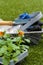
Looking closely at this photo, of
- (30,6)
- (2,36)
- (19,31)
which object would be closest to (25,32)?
(19,31)

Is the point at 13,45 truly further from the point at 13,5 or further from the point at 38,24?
the point at 13,5

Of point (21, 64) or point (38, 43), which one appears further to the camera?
point (38, 43)

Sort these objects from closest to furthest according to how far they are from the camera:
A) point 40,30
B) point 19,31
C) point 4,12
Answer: point 19,31
point 40,30
point 4,12

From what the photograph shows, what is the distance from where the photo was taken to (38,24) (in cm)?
358

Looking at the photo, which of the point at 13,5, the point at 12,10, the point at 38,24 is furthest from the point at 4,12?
the point at 38,24

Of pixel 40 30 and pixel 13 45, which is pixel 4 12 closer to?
pixel 40 30

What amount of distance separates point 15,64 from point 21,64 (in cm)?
20

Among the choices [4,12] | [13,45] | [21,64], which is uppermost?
[4,12]

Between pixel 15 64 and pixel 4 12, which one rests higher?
pixel 4 12

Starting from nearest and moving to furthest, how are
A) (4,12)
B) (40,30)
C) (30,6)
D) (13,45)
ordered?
(13,45)
(40,30)
(4,12)
(30,6)

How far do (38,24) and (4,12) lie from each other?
5.11 ft

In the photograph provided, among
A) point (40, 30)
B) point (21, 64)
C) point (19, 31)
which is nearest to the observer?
point (21, 64)

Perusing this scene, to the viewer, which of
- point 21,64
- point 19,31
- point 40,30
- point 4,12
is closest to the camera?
point 21,64

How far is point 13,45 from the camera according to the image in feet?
8.80
